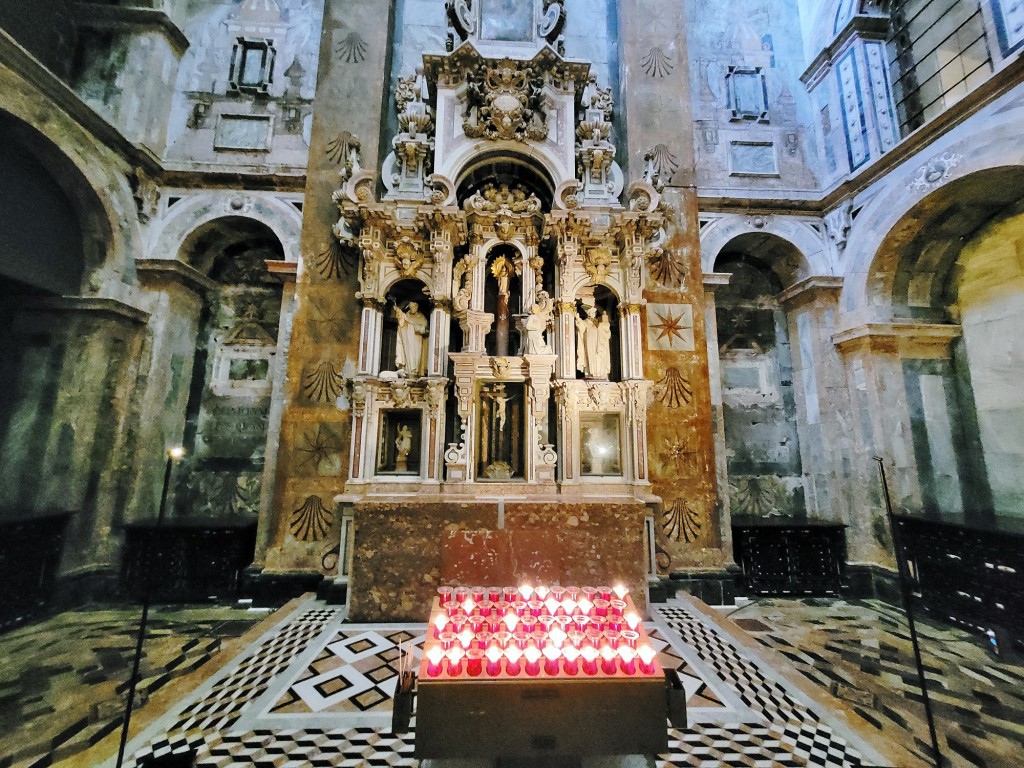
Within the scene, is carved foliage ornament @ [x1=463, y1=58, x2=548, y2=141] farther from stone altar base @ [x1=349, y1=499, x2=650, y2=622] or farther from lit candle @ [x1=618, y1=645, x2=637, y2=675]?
lit candle @ [x1=618, y1=645, x2=637, y2=675]

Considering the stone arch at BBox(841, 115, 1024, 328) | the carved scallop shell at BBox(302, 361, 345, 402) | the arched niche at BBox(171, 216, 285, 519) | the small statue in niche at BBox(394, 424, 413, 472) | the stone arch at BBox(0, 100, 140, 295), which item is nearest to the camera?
the stone arch at BBox(841, 115, 1024, 328)

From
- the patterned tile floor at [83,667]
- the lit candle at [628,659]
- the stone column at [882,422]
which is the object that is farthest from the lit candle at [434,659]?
the stone column at [882,422]

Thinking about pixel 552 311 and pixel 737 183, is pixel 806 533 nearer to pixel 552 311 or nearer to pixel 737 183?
pixel 552 311

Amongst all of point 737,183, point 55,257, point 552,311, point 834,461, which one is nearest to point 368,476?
point 552,311

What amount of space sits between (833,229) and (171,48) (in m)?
10.8

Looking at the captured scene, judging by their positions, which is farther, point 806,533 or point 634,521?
point 806,533

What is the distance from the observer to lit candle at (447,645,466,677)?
7.45ft

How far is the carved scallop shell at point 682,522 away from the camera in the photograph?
5.52 m

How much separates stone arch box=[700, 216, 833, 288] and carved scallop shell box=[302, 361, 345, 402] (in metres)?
5.79

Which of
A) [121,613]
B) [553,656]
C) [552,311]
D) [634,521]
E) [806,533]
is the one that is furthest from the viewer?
[806,533]

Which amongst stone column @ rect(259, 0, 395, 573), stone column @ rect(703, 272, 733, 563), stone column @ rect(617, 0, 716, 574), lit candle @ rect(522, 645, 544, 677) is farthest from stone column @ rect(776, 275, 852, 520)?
stone column @ rect(259, 0, 395, 573)

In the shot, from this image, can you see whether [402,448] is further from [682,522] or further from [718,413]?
[718,413]

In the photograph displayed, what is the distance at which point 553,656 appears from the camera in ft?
7.75

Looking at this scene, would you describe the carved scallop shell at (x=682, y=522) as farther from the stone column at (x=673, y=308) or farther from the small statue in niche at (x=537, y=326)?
the small statue in niche at (x=537, y=326)
